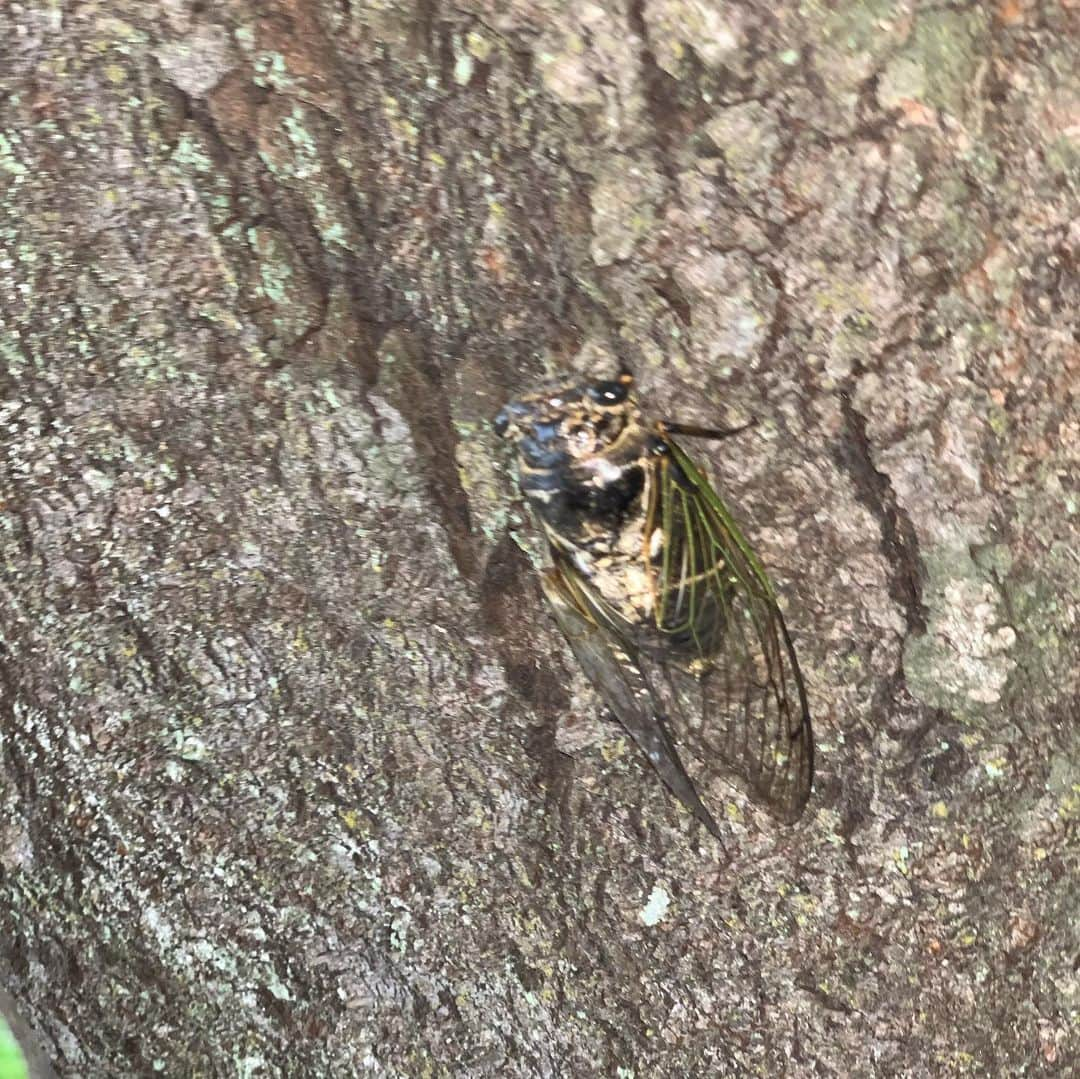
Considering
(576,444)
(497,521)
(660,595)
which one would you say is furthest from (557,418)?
(660,595)

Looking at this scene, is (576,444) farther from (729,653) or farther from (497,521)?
(729,653)

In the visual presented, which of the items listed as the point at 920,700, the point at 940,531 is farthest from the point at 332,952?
the point at 940,531

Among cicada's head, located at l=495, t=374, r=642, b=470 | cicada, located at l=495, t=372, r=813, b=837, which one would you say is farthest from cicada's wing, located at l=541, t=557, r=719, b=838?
cicada's head, located at l=495, t=374, r=642, b=470

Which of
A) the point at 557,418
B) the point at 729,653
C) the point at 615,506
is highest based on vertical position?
the point at 557,418

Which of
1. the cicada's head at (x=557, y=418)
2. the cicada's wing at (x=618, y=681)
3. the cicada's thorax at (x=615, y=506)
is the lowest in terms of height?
the cicada's wing at (x=618, y=681)

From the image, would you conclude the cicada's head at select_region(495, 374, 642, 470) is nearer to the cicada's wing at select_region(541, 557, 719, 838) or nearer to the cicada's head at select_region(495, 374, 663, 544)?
the cicada's head at select_region(495, 374, 663, 544)

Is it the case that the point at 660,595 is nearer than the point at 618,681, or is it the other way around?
the point at 618,681

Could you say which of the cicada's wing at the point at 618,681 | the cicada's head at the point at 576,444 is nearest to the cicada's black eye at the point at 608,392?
the cicada's head at the point at 576,444

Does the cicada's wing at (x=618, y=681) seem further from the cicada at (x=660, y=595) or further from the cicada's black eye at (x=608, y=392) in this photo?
the cicada's black eye at (x=608, y=392)
